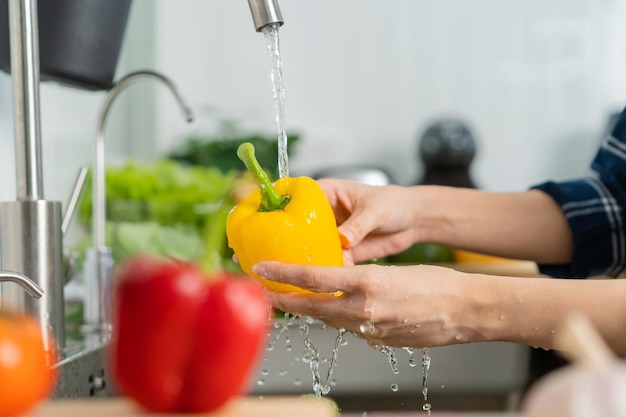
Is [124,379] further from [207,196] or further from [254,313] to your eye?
[207,196]

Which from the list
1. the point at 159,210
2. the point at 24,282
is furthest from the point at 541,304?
the point at 159,210

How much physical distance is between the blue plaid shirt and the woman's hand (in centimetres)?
47

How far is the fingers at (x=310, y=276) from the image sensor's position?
0.92 meters

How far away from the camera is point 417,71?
11.0ft

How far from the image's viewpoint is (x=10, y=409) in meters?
0.43

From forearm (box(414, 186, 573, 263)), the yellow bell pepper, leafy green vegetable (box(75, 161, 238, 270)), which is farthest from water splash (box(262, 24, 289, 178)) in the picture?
leafy green vegetable (box(75, 161, 238, 270))

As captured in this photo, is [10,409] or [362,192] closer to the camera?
[10,409]

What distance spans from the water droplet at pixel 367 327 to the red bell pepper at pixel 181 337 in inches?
21.6

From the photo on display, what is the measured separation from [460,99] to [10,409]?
302 centimetres

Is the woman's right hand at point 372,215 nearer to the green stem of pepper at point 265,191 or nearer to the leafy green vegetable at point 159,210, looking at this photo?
the green stem of pepper at point 265,191

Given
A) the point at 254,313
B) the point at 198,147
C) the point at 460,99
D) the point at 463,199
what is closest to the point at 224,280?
the point at 254,313

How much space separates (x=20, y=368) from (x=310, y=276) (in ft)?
1.67

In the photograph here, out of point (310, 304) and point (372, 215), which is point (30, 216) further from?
point (372, 215)

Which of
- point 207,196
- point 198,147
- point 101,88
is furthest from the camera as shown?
point 198,147
